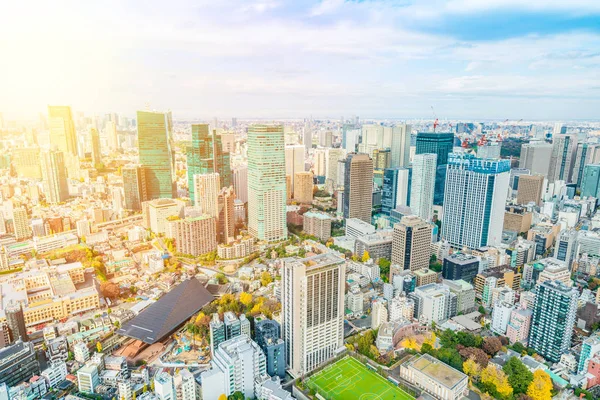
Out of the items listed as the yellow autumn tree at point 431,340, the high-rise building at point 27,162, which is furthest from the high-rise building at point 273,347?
the high-rise building at point 27,162

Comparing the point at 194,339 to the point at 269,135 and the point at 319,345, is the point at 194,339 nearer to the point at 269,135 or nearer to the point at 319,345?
the point at 319,345

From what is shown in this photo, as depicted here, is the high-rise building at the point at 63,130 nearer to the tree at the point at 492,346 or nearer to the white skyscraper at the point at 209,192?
the white skyscraper at the point at 209,192

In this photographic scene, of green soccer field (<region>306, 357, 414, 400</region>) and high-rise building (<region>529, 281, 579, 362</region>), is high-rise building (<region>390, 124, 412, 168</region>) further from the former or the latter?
green soccer field (<region>306, 357, 414, 400</region>)

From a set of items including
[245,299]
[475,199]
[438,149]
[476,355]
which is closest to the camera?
[476,355]

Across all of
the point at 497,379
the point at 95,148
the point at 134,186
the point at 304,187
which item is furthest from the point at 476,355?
the point at 95,148

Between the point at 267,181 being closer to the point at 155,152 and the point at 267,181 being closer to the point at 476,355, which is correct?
the point at 155,152

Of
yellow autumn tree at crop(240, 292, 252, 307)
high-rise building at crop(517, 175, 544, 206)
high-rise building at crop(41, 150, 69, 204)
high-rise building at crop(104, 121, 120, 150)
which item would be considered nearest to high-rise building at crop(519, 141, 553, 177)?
high-rise building at crop(517, 175, 544, 206)

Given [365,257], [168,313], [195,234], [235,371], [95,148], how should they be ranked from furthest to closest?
[95,148], [195,234], [365,257], [168,313], [235,371]
